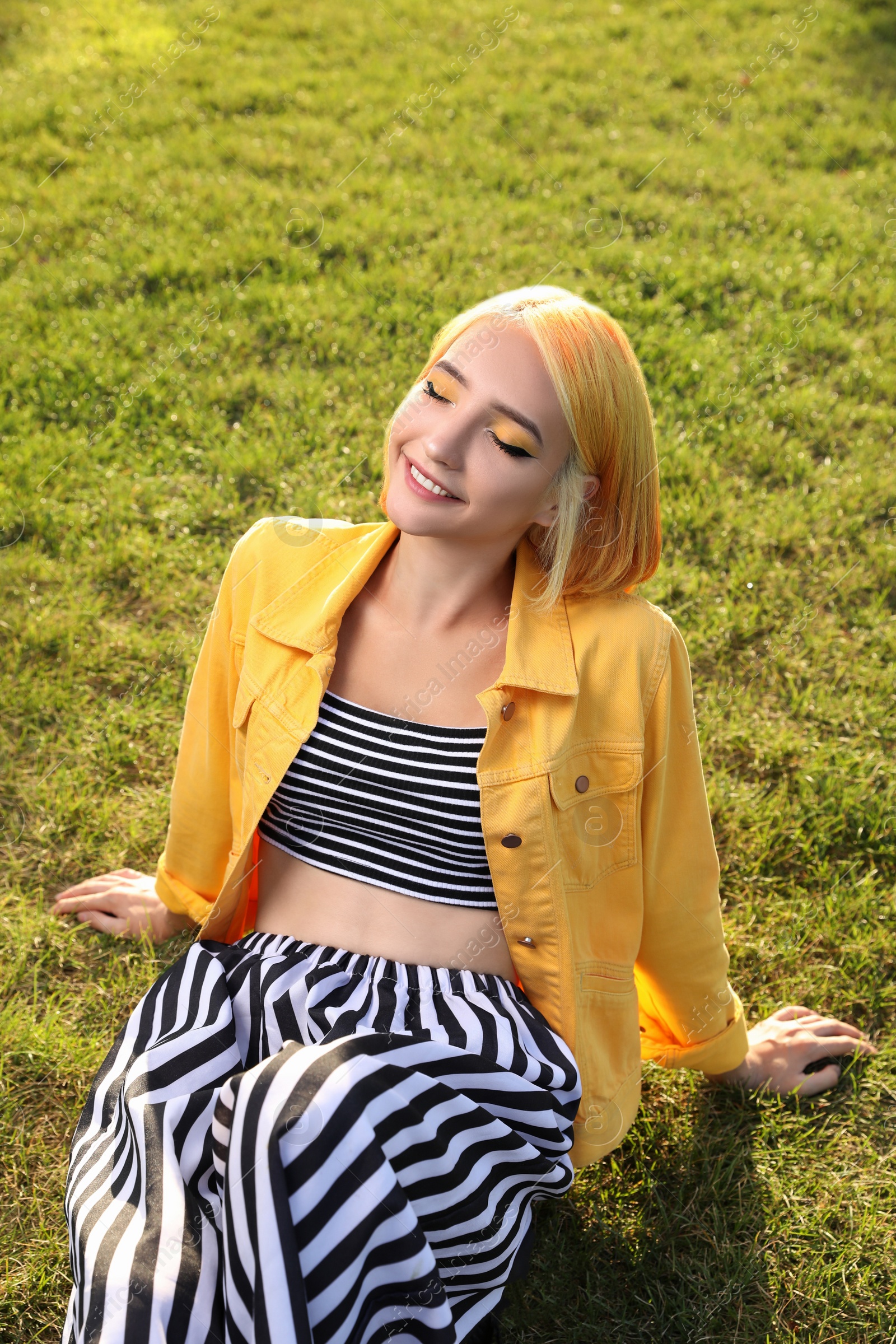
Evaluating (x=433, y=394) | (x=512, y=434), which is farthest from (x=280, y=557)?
(x=512, y=434)

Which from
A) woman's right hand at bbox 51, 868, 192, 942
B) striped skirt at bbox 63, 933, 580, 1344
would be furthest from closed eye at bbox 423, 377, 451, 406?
woman's right hand at bbox 51, 868, 192, 942

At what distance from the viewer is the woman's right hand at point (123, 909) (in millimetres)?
3186

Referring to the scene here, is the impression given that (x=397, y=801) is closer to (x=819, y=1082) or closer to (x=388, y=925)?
(x=388, y=925)

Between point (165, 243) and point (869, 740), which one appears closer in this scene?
point (869, 740)

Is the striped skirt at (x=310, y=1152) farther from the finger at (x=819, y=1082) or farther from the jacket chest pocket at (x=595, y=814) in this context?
the finger at (x=819, y=1082)

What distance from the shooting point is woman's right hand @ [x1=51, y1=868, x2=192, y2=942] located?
319cm

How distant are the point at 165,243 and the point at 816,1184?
4993 mm

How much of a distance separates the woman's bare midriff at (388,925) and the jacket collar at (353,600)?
554 millimetres

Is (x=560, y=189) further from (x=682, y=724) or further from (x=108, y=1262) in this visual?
(x=108, y=1262)

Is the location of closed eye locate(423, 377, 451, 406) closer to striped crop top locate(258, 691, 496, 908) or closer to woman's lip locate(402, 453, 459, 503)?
woman's lip locate(402, 453, 459, 503)

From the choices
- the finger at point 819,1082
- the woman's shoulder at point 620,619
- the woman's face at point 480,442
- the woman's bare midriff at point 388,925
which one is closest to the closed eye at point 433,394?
the woman's face at point 480,442

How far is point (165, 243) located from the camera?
5.29m

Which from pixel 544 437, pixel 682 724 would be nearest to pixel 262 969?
pixel 682 724

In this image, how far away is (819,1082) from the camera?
3023 mm
